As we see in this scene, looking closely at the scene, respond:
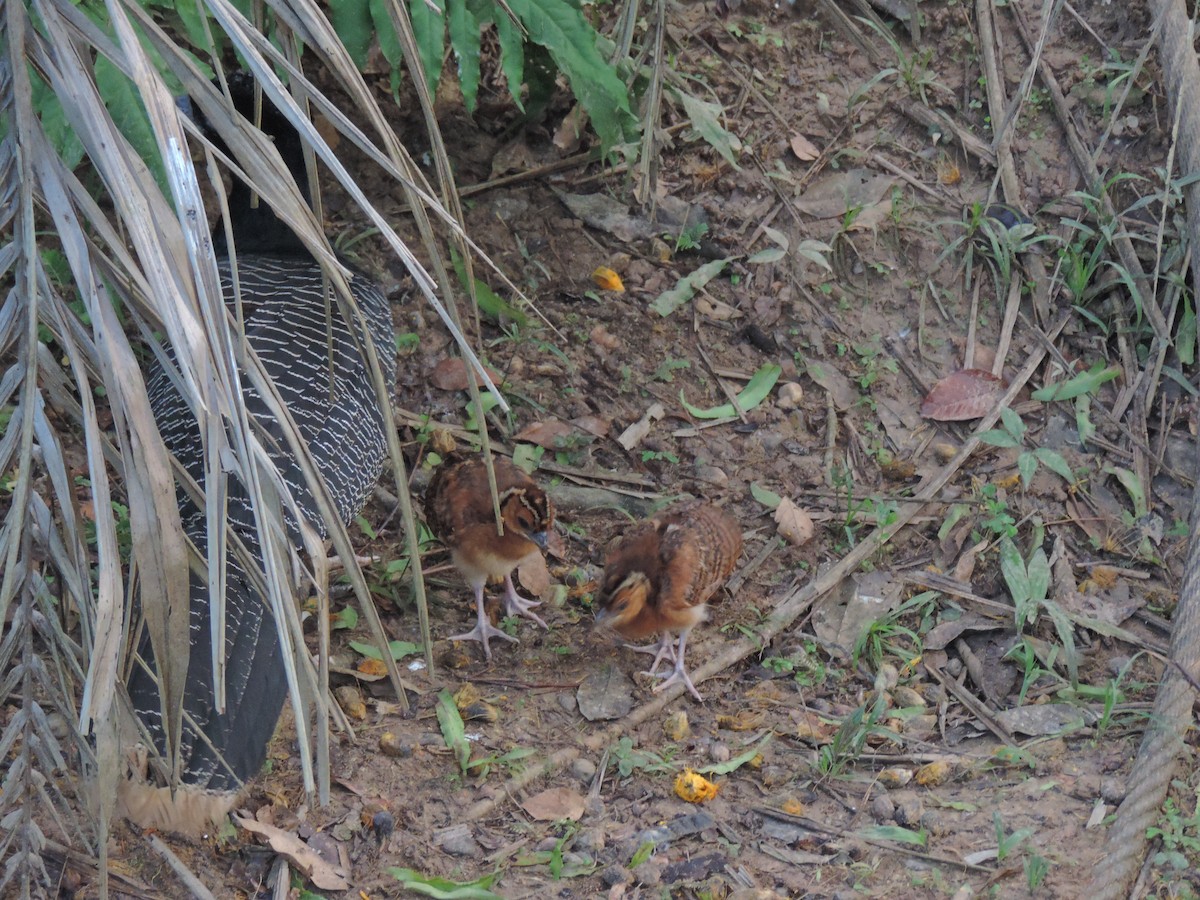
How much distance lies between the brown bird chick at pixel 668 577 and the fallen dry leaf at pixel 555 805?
601 mm

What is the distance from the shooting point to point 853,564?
15.2ft

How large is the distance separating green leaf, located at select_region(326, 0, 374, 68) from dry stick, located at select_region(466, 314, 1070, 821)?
249cm

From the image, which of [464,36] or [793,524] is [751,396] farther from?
[464,36]

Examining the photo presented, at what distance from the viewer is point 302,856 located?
3.26 metres

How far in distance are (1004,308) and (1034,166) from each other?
81cm

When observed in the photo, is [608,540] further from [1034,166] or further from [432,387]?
[1034,166]

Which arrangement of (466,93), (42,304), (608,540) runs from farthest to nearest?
(608,540) < (466,93) < (42,304)

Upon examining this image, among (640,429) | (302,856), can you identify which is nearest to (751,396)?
(640,429)

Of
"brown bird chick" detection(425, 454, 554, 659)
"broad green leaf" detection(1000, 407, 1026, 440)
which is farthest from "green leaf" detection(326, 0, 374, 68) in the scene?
"broad green leaf" detection(1000, 407, 1026, 440)

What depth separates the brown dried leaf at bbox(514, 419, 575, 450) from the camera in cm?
522

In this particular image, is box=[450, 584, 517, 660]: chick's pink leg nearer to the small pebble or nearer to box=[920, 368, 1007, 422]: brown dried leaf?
the small pebble

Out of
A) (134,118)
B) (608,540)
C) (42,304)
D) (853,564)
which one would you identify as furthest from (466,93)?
(42,304)

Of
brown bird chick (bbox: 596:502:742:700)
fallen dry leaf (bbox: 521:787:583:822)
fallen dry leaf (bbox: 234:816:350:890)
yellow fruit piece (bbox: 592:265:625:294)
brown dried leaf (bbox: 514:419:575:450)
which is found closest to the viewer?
fallen dry leaf (bbox: 234:816:350:890)

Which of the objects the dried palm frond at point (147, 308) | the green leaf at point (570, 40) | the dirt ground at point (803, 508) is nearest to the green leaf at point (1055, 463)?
the dirt ground at point (803, 508)
